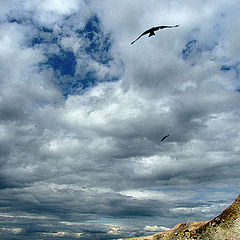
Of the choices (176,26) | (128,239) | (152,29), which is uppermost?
(152,29)

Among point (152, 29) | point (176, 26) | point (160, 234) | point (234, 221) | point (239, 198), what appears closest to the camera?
point (176, 26)

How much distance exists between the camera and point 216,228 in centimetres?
4734

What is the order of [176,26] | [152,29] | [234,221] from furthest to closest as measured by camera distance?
[234,221]
[152,29]
[176,26]

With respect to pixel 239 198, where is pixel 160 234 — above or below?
below

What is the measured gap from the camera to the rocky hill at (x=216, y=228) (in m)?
45.6

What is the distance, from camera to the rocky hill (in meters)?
45.6

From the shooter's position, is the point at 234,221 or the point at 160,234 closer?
the point at 234,221

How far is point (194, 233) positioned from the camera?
4875 cm

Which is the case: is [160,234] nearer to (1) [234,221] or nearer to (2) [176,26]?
(1) [234,221]

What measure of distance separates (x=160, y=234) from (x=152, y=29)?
42952mm

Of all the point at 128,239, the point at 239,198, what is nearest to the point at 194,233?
the point at 239,198

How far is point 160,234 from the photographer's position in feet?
182

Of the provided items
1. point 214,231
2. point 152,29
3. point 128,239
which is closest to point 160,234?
point 128,239

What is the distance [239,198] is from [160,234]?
17850mm
